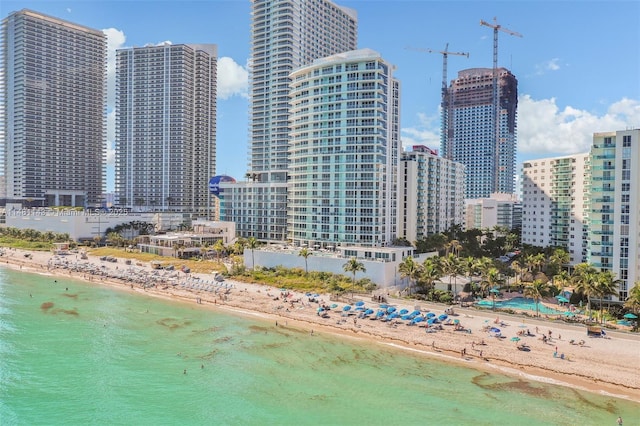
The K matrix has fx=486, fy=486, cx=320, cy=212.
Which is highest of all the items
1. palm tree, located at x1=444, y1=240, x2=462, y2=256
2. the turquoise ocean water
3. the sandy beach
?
palm tree, located at x1=444, y1=240, x2=462, y2=256

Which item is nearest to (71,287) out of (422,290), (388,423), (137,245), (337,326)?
(137,245)

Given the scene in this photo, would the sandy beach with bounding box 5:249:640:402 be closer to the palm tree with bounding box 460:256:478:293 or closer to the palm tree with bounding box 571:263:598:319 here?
the palm tree with bounding box 571:263:598:319

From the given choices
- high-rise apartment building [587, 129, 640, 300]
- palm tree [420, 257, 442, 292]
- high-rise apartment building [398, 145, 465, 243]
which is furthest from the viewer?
high-rise apartment building [398, 145, 465, 243]

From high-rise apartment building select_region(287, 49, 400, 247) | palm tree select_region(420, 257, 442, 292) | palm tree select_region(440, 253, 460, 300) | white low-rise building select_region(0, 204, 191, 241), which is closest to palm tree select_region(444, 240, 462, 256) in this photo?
high-rise apartment building select_region(287, 49, 400, 247)

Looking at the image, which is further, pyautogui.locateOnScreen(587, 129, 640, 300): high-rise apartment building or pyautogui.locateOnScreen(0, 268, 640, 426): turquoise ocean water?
pyautogui.locateOnScreen(587, 129, 640, 300): high-rise apartment building

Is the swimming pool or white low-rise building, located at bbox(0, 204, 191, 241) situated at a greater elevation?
white low-rise building, located at bbox(0, 204, 191, 241)

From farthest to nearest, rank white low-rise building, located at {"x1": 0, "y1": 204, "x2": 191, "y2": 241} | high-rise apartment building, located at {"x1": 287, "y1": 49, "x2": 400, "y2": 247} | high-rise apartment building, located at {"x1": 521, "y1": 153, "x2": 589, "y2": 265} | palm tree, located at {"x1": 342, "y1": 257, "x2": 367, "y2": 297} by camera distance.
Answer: white low-rise building, located at {"x1": 0, "y1": 204, "x2": 191, "y2": 241} < high-rise apartment building, located at {"x1": 521, "y1": 153, "x2": 589, "y2": 265} < high-rise apartment building, located at {"x1": 287, "y1": 49, "x2": 400, "y2": 247} < palm tree, located at {"x1": 342, "y1": 257, "x2": 367, "y2": 297}

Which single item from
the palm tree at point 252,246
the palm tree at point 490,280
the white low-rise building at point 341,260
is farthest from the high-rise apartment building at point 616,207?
the palm tree at point 252,246
